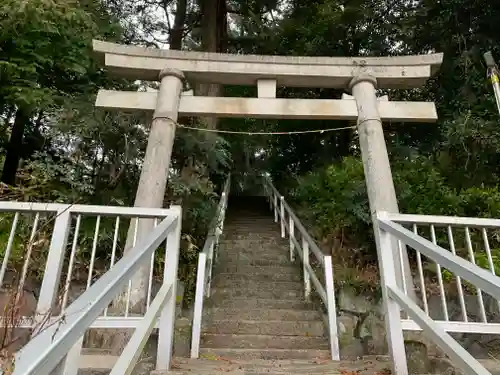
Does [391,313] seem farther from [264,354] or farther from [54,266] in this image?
[54,266]

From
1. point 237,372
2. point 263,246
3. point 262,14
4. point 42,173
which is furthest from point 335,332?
point 262,14

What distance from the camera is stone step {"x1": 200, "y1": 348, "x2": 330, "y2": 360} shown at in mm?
3484

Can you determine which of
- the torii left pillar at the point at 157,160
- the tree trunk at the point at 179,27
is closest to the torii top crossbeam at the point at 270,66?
the torii left pillar at the point at 157,160

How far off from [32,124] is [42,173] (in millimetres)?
3319

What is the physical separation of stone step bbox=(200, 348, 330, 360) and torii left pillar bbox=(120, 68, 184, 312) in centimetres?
76

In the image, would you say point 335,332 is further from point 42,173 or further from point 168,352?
point 42,173

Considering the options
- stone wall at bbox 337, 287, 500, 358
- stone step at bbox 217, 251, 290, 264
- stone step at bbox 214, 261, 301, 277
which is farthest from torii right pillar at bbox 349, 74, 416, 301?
stone step at bbox 217, 251, 290, 264

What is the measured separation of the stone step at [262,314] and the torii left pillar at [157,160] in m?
1.16

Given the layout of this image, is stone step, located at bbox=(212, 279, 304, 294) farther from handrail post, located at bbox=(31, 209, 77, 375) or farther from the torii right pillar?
handrail post, located at bbox=(31, 209, 77, 375)

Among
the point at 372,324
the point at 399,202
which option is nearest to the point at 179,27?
the point at 399,202

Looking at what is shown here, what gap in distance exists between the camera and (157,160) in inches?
163

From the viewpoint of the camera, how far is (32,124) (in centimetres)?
761

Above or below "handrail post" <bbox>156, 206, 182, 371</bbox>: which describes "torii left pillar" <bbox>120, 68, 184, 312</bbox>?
above

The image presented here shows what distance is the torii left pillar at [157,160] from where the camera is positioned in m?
3.53
